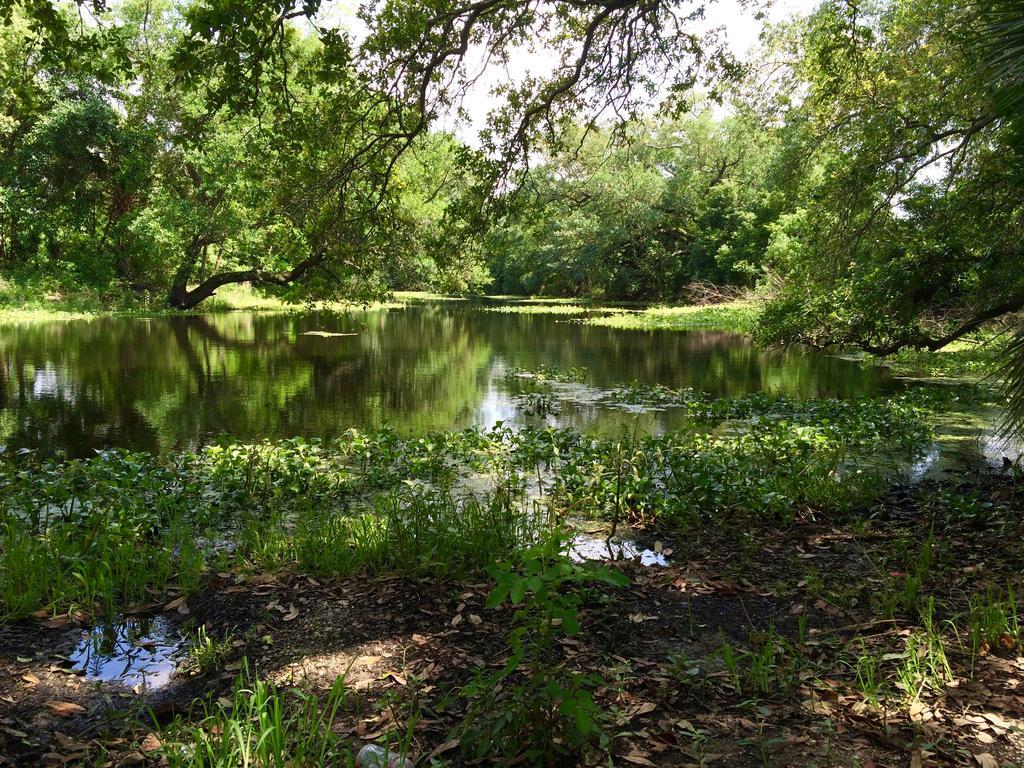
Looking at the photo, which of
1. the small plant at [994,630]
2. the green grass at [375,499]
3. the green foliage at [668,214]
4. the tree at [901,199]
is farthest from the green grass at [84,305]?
the small plant at [994,630]

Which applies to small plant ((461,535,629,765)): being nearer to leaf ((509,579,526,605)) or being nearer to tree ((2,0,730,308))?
leaf ((509,579,526,605))

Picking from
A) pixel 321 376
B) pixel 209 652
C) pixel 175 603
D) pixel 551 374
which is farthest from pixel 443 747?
pixel 321 376

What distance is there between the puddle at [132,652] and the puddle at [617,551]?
2794 mm

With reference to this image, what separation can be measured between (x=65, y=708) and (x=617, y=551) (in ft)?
12.4

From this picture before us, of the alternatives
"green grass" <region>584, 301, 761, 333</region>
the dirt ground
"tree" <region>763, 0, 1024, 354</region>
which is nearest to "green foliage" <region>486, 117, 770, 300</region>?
"green grass" <region>584, 301, 761, 333</region>

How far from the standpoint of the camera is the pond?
1188 cm

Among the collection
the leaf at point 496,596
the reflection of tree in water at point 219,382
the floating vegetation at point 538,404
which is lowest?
the reflection of tree in water at point 219,382

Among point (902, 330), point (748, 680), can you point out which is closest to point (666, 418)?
point (902, 330)

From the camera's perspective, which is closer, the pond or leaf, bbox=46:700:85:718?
leaf, bbox=46:700:85:718

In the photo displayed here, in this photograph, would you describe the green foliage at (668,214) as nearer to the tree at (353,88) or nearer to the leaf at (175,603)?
the tree at (353,88)

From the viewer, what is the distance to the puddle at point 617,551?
5426mm

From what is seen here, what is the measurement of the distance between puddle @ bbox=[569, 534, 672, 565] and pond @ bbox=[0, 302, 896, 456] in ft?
3.77

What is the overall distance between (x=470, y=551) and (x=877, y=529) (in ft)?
11.0

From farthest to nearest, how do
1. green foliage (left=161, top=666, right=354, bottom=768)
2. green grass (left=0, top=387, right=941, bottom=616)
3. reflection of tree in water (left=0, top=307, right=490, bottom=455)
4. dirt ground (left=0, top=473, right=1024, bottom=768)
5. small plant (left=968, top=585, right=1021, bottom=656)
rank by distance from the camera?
reflection of tree in water (left=0, top=307, right=490, bottom=455) → green grass (left=0, top=387, right=941, bottom=616) → small plant (left=968, top=585, right=1021, bottom=656) → dirt ground (left=0, top=473, right=1024, bottom=768) → green foliage (left=161, top=666, right=354, bottom=768)
